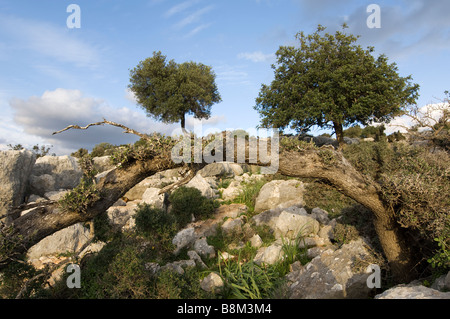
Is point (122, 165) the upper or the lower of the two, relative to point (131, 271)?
upper

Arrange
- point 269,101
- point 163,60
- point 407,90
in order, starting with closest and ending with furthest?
point 407,90, point 269,101, point 163,60

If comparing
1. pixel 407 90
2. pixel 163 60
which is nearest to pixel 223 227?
pixel 407 90

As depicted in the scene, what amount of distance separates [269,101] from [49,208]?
84.0ft

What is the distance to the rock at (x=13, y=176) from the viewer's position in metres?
13.5

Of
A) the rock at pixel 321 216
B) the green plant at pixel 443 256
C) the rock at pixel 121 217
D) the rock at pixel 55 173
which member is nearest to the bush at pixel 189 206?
the rock at pixel 121 217

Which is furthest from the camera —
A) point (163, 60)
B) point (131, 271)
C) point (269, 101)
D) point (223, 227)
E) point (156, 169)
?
point (163, 60)

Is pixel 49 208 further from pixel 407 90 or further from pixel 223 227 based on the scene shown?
pixel 407 90

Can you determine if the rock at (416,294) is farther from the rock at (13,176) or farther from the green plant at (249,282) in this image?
the rock at (13,176)

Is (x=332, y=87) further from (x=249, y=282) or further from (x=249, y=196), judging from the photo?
(x=249, y=282)

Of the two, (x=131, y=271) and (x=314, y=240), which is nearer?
(x=131, y=271)

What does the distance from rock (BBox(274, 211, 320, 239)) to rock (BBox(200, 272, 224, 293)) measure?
10.3ft

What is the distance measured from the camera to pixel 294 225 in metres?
8.97

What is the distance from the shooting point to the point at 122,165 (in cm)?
598

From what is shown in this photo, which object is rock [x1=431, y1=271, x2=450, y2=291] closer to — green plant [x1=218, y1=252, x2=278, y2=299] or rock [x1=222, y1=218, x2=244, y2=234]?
green plant [x1=218, y1=252, x2=278, y2=299]
